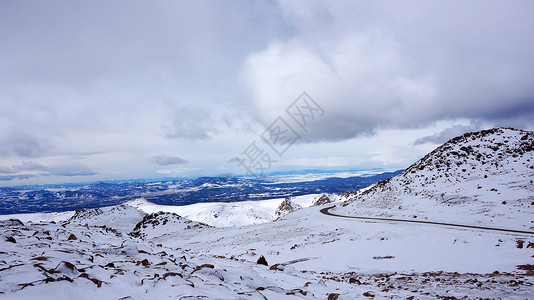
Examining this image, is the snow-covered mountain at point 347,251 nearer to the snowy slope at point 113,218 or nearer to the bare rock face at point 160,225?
the bare rock face at point 160,225

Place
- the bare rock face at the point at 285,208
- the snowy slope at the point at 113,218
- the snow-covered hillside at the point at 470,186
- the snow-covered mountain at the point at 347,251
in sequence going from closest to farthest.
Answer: the snow-covered mountain at the point at 347,251
the snow-covered hillside at the point at 470,186
the snowy slope at the point at 113,218
the bare rock face at the point at 285,208

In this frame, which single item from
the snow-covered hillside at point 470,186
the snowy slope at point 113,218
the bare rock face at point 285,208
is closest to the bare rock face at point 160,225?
the snowy slope at point 113,218

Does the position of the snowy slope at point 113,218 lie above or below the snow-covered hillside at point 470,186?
below

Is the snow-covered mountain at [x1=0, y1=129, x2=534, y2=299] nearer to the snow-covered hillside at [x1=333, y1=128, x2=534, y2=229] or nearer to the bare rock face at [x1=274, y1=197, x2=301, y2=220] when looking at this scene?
the snow-covered hillside at [x1=333, y1=128, x2=534, y2=229]

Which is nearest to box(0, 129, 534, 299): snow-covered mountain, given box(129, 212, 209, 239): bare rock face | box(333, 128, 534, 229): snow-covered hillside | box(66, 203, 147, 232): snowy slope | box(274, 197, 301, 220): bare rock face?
box(333, 128, 534, 229): snow-covered hillside

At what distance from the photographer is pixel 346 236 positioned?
24.1 metres

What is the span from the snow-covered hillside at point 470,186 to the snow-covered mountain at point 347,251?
158mm

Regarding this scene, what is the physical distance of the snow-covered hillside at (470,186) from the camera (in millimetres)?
26953

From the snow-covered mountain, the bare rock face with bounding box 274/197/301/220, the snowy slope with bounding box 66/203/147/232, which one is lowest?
the bare rock face with bounding box 274/197/301/220

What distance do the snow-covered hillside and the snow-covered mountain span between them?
158 mm

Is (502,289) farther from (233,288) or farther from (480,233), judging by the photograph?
(480,233)

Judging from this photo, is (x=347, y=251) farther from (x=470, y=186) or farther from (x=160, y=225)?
(x=160, y=225)

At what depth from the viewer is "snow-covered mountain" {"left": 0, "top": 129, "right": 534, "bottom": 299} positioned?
6.07 metres

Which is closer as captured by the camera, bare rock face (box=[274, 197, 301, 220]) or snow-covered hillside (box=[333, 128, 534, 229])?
snow-covered hillside (box=[333, 128, 534, 229])
